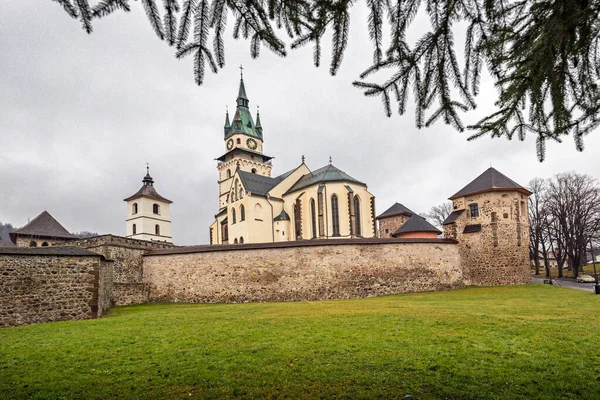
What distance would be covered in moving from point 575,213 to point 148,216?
42732mm

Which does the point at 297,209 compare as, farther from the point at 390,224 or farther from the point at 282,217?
the point at 390,224

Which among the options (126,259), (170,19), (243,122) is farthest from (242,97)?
(170,19)

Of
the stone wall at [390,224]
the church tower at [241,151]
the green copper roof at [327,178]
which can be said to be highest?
the church tower at [241,151]

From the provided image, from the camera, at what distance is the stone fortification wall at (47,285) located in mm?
11820

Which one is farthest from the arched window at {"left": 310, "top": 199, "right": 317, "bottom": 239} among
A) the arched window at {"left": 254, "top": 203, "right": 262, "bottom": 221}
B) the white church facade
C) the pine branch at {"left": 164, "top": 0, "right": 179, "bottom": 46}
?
the pine branch at {"left": 164, "top": 0, "right": 179, "bottom": 46}

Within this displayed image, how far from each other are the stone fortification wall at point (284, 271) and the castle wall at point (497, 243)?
610 cm

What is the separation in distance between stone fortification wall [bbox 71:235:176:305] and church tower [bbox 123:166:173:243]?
20.5 m

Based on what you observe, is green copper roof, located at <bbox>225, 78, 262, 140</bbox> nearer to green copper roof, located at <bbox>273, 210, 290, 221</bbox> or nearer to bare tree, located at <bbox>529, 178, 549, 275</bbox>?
green copper roof, located at <bbox>273, 210, 290, 221</bbox>

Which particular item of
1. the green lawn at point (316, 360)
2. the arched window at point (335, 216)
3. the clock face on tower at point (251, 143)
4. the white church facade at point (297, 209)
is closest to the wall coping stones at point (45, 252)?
the green lawn at point (316, 360)

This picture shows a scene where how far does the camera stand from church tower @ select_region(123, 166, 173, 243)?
135 feet

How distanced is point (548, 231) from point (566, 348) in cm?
3476

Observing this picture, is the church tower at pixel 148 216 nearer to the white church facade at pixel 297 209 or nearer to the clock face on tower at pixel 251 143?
the white church facade at pixel 297 209

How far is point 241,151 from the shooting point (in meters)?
47.6

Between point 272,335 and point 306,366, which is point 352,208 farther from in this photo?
point 306,366
